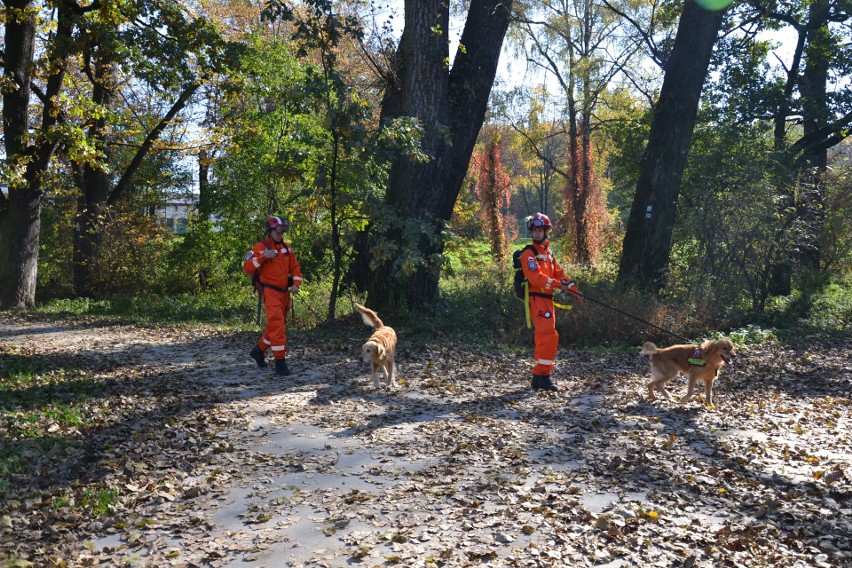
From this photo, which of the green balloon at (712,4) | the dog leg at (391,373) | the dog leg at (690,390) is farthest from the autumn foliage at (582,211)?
the dog leg at (391,373)

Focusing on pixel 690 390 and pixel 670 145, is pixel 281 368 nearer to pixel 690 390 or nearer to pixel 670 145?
pixel 690 390

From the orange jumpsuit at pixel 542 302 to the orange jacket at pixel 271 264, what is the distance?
3.28 metres

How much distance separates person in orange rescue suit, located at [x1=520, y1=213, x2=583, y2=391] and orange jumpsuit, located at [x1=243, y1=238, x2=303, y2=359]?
11.0 feet

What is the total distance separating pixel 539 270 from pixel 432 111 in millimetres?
6275

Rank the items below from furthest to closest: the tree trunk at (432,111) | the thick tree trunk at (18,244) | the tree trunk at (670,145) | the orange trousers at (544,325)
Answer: the thick tree trunk at (18,244), the tree trunk at (670,145), the tree trunk at (432,111), the orange trousers at (544,325)

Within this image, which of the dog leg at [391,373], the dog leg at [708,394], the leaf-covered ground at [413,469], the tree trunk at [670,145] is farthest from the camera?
the tree trunk at [670,145]

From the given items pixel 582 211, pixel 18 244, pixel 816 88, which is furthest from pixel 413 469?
pixel 582 211

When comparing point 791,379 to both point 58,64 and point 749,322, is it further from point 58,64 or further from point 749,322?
point 58,64

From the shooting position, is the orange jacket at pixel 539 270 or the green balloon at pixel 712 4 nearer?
the orange jacket at pixel 539 270

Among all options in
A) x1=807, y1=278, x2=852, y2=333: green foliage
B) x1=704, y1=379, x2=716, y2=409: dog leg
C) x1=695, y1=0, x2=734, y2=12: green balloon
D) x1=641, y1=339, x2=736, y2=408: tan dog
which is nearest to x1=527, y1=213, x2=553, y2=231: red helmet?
x1=641, y1=339, x2=736, y2=408: tan dog

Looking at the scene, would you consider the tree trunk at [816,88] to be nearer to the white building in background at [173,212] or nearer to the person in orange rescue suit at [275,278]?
the person in orange rescue suit at [275,278]

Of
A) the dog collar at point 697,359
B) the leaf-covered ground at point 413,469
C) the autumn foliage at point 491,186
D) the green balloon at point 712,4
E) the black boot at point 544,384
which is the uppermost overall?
the green balloon at point 712,4

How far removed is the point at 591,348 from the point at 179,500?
29.9 feet

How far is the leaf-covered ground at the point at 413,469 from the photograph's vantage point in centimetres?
479
